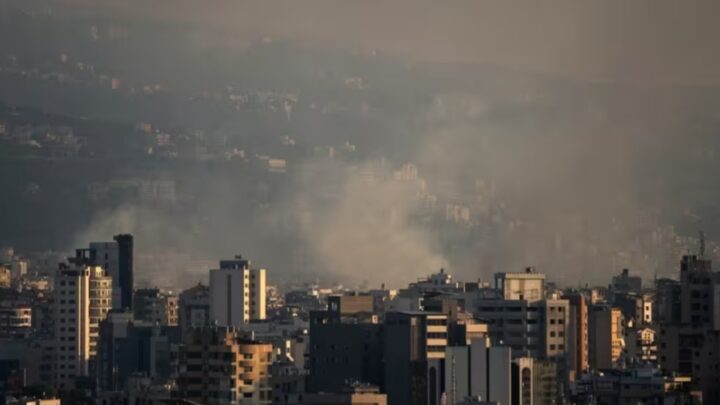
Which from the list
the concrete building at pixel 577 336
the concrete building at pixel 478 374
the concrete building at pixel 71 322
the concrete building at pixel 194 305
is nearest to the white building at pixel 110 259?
the concrete building at pixel 71 322

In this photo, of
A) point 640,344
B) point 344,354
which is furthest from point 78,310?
point 344,354

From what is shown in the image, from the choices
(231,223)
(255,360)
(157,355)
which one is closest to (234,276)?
(231,223)

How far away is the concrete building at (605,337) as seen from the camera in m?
37.0

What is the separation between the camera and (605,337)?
38438 millimetres

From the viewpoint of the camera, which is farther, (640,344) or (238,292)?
(238,292)

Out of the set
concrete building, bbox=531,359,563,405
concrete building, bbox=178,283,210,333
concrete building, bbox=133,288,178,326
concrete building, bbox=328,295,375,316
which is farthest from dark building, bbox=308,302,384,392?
concrete building, bbox=133,288,178,326

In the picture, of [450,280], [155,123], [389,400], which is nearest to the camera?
[389,400]

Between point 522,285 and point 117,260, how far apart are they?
7349 mm

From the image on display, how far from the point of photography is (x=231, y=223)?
4462 centimetres

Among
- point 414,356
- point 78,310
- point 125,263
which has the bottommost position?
point 414,356

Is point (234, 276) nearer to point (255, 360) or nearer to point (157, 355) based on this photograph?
point (157, 355)

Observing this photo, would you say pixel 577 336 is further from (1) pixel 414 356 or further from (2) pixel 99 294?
(2) pixel 99 294

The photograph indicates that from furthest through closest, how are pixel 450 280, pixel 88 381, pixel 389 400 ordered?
1. pixel 450 280
2. pixel 88 381
3. pixel 389 400

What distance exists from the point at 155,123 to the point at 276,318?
138 inches
